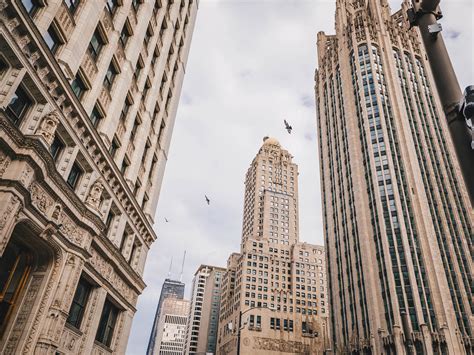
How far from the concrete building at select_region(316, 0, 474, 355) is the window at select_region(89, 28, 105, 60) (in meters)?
62.0

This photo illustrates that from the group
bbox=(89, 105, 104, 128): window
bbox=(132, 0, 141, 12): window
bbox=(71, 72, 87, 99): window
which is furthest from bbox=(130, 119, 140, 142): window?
bbox=(132, 0, 141, 12): window

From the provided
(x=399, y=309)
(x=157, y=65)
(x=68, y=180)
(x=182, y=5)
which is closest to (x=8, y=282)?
(x=68, y=180)

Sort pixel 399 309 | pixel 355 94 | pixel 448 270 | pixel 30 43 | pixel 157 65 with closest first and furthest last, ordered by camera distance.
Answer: pixel 30 43
pixel 157 65
pixel 399 309
pixel 448 270
pixel 355 94

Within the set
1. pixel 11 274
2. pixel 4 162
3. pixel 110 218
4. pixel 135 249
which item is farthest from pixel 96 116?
pixel 135 249

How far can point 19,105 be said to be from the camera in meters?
15.4

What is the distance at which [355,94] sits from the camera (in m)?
94.2

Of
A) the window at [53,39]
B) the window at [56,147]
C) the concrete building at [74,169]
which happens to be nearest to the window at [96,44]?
the concrete building at [74,169]

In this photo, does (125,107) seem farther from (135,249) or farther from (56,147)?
(135,249)

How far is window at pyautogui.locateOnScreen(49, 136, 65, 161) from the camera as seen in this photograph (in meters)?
18.0

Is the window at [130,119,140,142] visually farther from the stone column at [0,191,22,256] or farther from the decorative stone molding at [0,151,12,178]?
the stone column at [0,191,22,256]

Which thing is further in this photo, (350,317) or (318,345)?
(318,345)

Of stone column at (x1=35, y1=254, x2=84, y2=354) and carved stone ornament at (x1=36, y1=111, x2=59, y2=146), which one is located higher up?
carved stone ornament at (x1=36, y1=111, x2=59, y2=146)

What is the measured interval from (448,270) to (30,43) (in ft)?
248

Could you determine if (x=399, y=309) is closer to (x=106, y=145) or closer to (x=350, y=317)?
(x=350, y=317)
